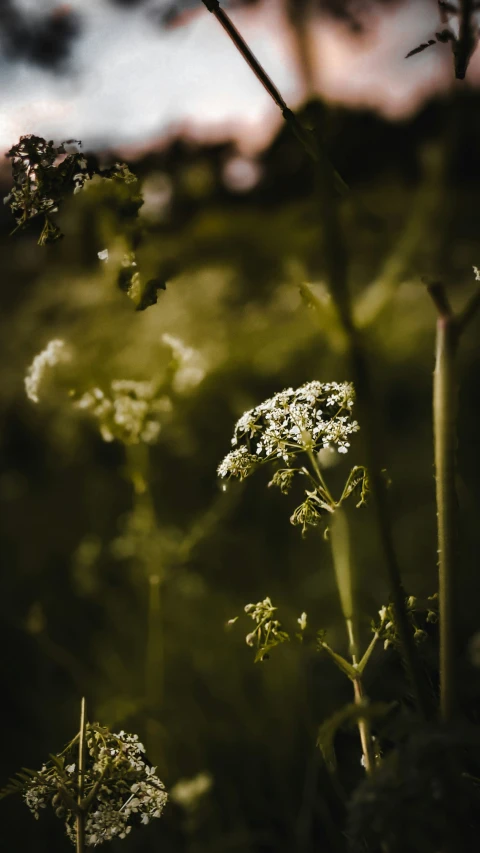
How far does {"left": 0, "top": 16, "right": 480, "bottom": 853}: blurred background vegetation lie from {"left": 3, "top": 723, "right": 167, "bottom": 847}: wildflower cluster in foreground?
272mm

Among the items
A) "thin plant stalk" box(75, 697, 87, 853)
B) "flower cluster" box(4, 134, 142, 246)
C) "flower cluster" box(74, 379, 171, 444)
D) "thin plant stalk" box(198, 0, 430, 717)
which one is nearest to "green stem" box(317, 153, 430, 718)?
"thin plant stalk" box(198, 0, 430, 717)

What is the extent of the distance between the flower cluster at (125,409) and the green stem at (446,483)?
74 centimetres

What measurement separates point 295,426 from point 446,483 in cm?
29

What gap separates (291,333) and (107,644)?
1125 mm

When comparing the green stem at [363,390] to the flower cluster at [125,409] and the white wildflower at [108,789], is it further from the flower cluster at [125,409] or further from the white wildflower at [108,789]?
the flower cluster at [125,409]

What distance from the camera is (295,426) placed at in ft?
2.76

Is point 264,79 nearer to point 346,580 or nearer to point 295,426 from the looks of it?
point 295,426

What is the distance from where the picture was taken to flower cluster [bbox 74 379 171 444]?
1219mm

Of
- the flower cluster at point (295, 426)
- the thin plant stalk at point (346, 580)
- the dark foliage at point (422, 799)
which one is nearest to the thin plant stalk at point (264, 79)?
the flower cluster at point (295, 426)

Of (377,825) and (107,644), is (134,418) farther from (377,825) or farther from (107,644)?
(107,644)

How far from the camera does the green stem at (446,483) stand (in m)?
0.56

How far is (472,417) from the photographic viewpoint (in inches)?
80.6

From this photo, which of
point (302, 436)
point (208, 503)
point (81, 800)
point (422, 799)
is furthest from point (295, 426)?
point (208, 503)

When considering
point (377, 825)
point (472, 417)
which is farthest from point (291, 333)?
point (377, 825)
